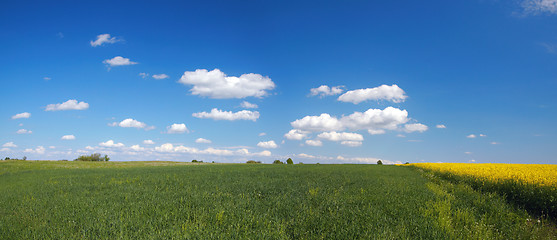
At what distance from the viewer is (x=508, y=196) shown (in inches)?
448

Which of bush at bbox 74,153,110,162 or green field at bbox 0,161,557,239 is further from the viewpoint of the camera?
bush at bbox 74,153,110,162

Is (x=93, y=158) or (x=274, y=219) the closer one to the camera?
(x=274, y=219)

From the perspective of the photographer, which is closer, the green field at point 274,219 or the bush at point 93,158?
the green field at point 274,219

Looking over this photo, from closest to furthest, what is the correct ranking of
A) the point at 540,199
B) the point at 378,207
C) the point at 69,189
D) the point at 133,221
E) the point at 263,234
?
1. the point at 263,234
2. the point at 133,221
3. the point at 378,207
4. the point at 540,199
5. the point at 69,189

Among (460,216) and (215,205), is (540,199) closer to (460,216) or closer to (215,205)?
(460,216)

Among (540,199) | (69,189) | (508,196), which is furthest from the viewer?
(69,189)

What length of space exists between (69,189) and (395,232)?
44.9 feet

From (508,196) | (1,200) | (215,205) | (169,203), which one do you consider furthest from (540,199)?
(1,200)

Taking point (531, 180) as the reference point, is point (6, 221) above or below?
below

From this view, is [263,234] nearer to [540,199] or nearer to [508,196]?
[540,199]

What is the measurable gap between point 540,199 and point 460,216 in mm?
5023

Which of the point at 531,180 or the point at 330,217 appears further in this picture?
the point at 531,180

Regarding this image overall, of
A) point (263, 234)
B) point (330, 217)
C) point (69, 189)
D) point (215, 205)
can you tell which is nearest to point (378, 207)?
point (330, 217)

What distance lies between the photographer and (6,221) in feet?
25.9
